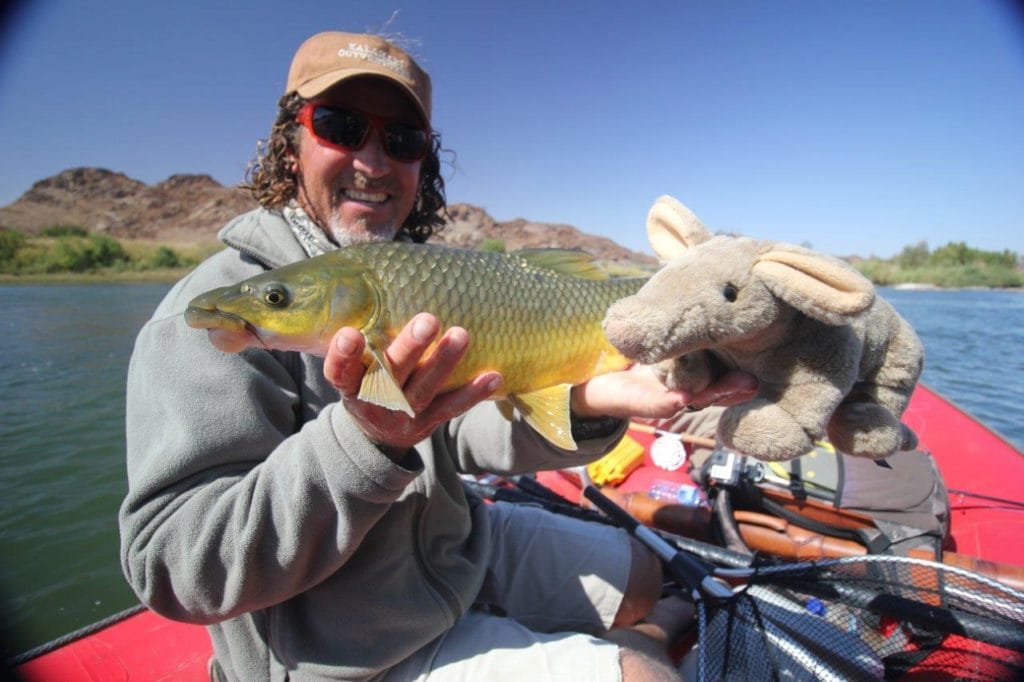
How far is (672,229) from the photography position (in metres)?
1.40

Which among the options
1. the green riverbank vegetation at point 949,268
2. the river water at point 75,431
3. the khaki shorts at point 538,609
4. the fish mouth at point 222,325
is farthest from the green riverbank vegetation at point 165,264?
the fish mouth at point 222,325

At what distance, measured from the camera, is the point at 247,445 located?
1.50 meters

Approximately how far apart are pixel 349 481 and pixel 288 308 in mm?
455

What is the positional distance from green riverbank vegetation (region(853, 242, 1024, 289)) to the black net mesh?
3781 cm

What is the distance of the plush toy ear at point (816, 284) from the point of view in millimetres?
1015

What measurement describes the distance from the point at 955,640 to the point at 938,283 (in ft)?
167

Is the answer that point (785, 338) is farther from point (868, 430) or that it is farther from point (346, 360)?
point (346, 360)

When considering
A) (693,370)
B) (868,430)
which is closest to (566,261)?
(693,370)

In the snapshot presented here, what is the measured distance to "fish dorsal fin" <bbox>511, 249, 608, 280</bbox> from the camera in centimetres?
172

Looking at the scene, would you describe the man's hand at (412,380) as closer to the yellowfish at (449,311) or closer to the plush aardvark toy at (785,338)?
the yellowfish at (449,311)

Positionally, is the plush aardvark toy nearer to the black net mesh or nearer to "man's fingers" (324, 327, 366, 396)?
"man's fingers" (324, 327, 366, 396)

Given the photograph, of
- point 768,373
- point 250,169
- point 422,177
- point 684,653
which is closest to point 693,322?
point 768,373

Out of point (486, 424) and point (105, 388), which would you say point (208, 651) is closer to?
point (486, 424)

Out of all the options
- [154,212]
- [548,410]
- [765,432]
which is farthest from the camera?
[154,212]
